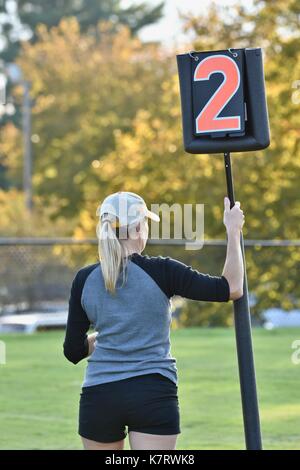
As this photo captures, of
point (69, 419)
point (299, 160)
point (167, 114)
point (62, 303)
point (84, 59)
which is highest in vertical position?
point (84, 59)

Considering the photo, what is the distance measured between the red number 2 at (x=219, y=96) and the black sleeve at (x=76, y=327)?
4.35ft

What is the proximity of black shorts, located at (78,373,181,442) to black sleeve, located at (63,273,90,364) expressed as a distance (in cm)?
38

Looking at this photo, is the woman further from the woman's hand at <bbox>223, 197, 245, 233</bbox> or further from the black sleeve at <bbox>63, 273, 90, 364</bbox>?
the woman's hand at <bbox>223, 197, 245, 233</bbox>

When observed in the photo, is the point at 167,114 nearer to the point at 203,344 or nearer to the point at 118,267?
the point at 203,344

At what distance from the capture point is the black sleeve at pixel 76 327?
590 cm

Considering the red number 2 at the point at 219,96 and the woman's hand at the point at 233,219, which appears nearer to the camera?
the woman's hand at the point at 233,219

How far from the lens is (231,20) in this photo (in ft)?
103

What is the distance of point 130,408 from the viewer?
18.6 ft

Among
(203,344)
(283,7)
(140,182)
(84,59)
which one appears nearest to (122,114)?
(84,59)

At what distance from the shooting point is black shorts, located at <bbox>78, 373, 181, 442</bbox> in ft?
18.5

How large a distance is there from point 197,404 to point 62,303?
10187 mm

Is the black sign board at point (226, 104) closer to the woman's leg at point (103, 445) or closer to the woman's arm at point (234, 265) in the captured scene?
the woman's arm at point (234, 265)

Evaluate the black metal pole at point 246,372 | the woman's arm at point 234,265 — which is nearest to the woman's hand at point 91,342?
the woman's arm at point 234,265

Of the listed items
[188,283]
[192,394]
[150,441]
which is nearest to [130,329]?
[188,283]
